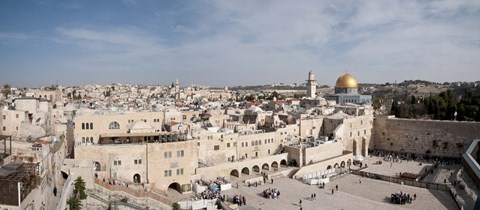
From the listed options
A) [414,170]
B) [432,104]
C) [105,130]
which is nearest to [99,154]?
[105,130]

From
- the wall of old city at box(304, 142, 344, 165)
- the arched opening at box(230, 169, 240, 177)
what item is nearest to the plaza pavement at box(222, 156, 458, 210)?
the arched opening at box(230, 169, 240, 177)

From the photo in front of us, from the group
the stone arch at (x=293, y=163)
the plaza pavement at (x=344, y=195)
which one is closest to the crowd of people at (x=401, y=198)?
the plaza pavement at (x=344, y=195)

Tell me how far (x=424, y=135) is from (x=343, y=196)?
20264 millimetres

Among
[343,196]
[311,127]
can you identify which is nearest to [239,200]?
[343,196]

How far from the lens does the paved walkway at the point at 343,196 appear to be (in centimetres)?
2378

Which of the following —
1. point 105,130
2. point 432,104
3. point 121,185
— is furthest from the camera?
point 432,104

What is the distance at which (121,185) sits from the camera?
22078 mm

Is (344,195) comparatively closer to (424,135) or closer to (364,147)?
(364,147)

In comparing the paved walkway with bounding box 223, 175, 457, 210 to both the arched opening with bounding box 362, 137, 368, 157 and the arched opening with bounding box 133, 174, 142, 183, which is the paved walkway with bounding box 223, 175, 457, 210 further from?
the arched opening with bounding box 362, 137, 368, 157

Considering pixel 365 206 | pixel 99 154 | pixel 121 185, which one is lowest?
pixel 365 206

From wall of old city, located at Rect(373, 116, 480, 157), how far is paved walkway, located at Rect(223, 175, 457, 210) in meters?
14.3

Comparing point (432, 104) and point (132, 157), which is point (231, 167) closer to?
point (132, 157)

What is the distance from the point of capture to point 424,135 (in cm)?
4103

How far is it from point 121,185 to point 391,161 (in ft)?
90.5
